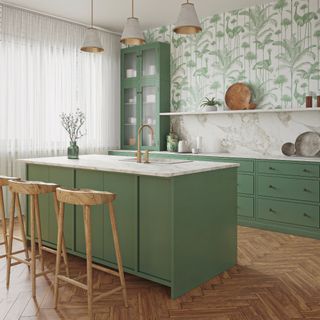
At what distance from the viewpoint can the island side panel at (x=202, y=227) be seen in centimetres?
299

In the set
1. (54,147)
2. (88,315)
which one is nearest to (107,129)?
(54,147)

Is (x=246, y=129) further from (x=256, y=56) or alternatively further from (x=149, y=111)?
(x=149, y=111)

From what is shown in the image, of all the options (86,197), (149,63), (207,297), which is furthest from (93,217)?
(149,63)

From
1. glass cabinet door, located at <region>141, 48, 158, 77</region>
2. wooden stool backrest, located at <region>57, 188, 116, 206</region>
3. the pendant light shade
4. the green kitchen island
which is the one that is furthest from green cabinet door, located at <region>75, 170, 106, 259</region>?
glass cabinet door, located at <region>141, 48, 158, 77</region>

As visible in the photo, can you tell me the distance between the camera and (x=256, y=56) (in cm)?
552

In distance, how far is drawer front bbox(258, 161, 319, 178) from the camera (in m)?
4.57

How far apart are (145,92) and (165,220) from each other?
13.0 feet

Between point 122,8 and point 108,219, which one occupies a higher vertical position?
point 122,8

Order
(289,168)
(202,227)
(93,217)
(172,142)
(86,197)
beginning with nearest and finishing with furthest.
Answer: (86,197) < (202,227) < (93,217) < (289,168) < (172,142)

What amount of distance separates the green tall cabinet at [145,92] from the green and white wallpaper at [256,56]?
197 millimetres

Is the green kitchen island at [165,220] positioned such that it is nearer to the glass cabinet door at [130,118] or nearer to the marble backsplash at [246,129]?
the marble backsplash at [246,129]

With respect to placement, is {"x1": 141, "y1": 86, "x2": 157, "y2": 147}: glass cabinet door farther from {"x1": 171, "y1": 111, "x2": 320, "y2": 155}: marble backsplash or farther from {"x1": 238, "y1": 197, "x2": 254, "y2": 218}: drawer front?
{"x1": 238, "y1": 197, "x2": 254, "y2": 218}: drawer front

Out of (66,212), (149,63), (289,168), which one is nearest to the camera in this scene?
(66,212)

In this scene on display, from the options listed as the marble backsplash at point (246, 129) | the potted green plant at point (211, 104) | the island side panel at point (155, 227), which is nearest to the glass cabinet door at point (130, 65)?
the marble backsplash at point (246, 129)
